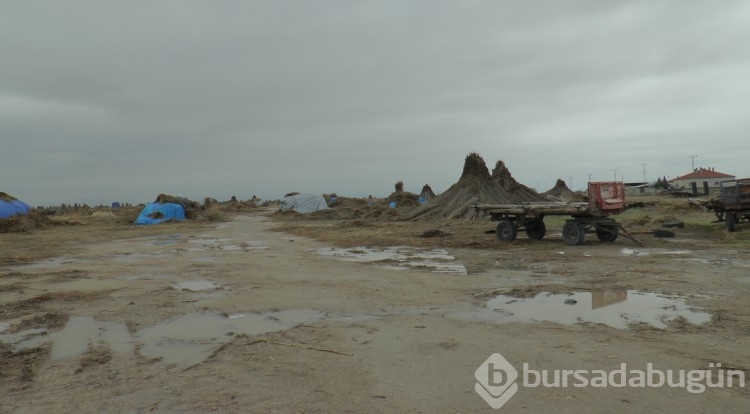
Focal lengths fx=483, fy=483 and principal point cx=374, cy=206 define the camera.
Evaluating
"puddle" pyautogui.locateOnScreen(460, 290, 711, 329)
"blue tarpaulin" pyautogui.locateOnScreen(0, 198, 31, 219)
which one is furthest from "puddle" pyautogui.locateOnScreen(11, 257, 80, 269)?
"blue tarpaulin" pyautogui.locateOnScreen(0, 198, 31, 219)

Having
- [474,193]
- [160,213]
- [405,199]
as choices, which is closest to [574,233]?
[474,193]

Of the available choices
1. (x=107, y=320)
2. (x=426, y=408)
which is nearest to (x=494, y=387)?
(x=426, y=408)

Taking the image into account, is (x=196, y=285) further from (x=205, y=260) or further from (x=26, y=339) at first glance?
(x=205, y=260)

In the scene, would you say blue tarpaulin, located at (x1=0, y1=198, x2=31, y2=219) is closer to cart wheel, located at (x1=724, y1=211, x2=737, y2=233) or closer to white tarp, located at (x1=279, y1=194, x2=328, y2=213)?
white tarp, located at (x1=279, y1=194, x2=328, y2=213)

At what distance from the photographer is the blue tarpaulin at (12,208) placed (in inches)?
1190

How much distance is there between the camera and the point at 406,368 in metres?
4.84

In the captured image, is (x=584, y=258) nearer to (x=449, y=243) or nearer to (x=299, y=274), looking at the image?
(x=449, y=243)

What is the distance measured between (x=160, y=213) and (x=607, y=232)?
3291cm

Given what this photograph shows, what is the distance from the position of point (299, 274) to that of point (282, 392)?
7028 mm

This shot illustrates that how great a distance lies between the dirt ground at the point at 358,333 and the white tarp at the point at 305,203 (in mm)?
37938

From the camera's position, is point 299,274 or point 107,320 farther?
point 299,274

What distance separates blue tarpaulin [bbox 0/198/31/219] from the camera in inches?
1190

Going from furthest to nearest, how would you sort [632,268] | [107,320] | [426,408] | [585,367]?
[632,268] → [107,320] → [585,367] → [426,408]

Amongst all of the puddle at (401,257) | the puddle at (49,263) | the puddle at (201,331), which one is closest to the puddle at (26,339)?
the puddle at (201,331)
